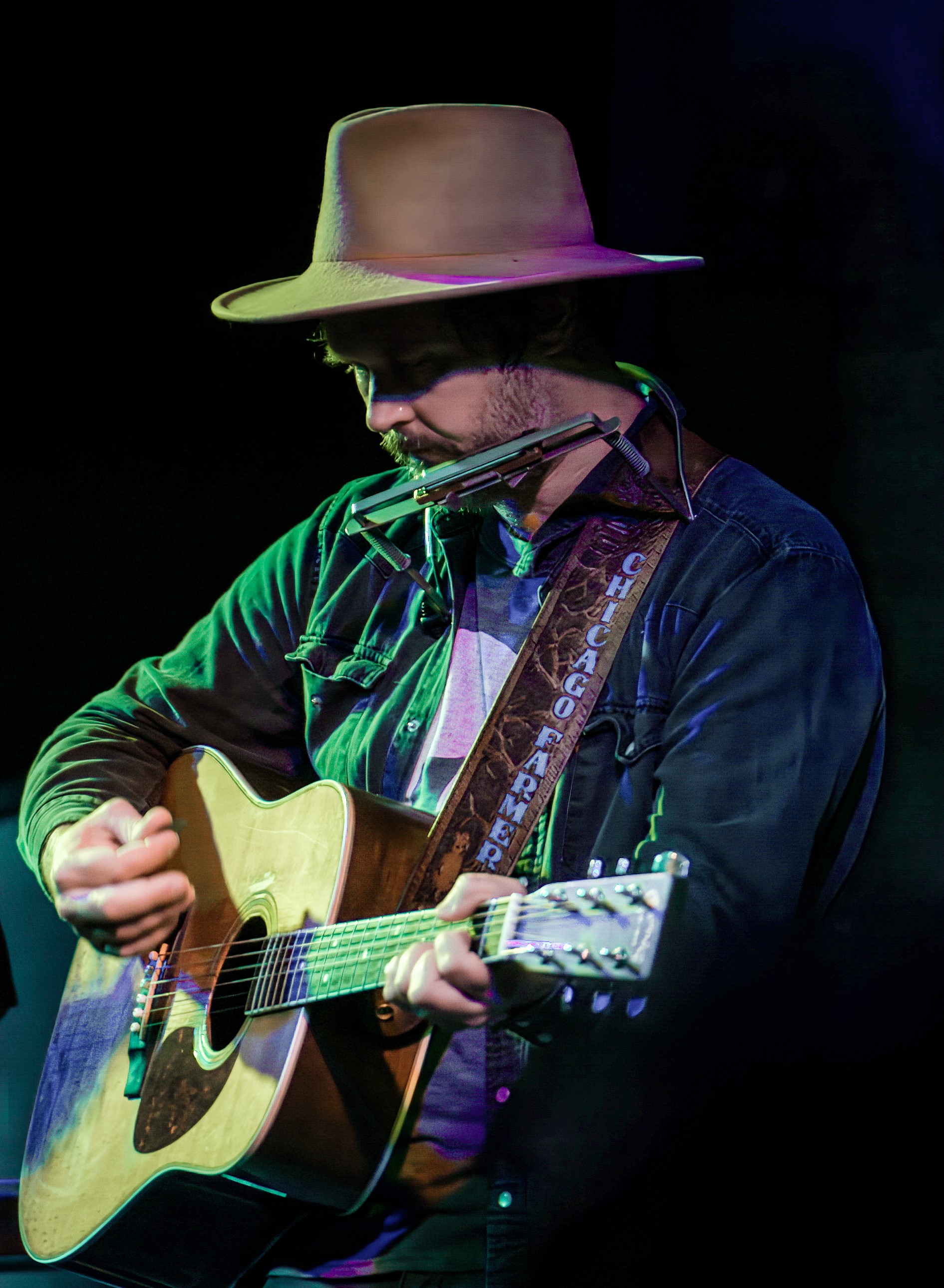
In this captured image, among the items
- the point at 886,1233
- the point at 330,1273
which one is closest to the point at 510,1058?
the point at 330,1273

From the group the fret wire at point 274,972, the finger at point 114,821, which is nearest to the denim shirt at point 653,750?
the finger at point 114,821

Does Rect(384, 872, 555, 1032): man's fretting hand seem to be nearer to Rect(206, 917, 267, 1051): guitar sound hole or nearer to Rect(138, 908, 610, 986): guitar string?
Rect(138, 908, 610, 986): guitar string

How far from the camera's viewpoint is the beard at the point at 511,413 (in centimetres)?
185

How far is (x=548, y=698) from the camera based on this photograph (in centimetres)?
177

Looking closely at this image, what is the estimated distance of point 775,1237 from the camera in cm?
184

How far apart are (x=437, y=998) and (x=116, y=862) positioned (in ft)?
2.14

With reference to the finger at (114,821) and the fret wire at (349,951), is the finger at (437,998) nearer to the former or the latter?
the fret wire at (349,951)

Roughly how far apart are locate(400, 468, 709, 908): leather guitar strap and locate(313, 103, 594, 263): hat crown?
1.27 ft

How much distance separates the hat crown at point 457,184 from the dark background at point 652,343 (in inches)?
14.5

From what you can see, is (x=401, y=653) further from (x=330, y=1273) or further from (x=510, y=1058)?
(x=330, y=1273)

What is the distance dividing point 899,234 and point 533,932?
124 centimetres

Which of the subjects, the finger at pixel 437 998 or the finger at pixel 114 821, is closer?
the finger at pixel 437 998

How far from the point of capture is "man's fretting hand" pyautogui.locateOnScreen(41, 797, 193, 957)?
183 cm

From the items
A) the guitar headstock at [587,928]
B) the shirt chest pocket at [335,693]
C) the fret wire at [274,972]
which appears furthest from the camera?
the shirt chest pocket at [335,693]
